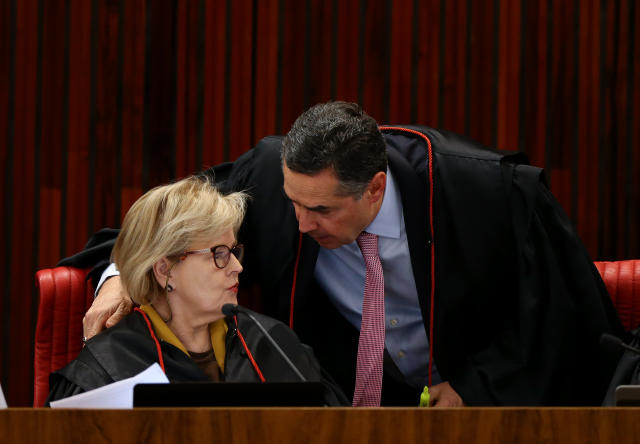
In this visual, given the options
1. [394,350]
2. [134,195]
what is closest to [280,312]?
[394,350]

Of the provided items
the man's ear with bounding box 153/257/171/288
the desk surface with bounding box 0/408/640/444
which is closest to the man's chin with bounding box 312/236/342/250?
the man's ear with bounding box 153/257/171/288

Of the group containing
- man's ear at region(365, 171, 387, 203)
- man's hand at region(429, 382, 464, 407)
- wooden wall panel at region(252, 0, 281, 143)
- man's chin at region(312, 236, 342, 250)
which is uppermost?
wooden wall panel at region(252, 0, 281, 143)

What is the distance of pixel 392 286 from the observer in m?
2.46

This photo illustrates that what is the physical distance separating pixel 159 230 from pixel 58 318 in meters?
0.54

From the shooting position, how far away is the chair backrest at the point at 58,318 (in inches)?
93.8

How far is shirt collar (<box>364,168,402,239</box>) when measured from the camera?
241 centimetres

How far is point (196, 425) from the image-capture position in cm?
126

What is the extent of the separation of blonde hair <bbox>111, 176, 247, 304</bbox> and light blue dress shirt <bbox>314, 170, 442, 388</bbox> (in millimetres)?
461

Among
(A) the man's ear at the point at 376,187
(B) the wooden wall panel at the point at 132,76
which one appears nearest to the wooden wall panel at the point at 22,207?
(B) the wooden wall panel at the point at 132,76

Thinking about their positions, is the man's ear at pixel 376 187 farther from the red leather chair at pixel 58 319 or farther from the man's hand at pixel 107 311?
the red leather chair at pixel 58 319

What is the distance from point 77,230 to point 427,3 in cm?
160

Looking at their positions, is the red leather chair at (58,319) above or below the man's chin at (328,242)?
below

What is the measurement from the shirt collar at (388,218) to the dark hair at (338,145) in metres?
0.20

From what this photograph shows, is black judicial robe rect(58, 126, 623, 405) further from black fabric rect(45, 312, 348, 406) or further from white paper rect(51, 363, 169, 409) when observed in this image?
white paper rect(51, 363, 169, 409)
